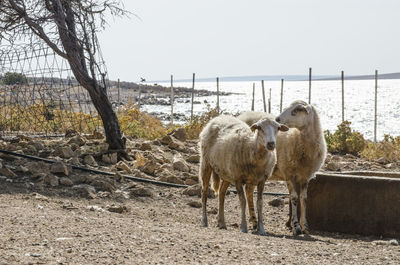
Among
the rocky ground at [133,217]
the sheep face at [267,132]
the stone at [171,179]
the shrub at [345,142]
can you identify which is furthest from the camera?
the shrub at [345,142]

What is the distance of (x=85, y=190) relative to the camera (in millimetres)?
10273

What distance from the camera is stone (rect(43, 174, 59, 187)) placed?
34.6 feet

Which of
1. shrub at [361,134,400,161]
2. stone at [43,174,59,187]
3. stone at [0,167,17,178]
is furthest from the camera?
shrub at [361,134,400,161]

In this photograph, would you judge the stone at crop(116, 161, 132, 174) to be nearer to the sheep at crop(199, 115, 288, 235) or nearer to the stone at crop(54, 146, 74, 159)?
the stone at crop(54, 146, 74, 159)

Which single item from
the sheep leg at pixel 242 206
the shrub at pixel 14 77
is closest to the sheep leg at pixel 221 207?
the sheep leg at pixel 242 206

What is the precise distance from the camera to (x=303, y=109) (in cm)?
916

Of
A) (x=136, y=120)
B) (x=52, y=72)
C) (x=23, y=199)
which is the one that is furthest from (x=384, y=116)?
(x=23, y=199)

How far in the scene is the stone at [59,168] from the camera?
11.1 meters

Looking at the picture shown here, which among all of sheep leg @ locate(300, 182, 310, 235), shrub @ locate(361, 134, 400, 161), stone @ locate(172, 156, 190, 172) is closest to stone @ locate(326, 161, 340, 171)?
shrub @ locate(361, 134, 400, 161)

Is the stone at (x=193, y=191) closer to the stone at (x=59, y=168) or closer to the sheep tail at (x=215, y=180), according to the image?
the sheep tail at (x=215, y=180)

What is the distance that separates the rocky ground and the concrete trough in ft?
0.85

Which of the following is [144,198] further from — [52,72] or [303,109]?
[52,72]

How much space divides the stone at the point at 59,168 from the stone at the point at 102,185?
1.81 ft

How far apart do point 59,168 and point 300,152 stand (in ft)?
14.5
